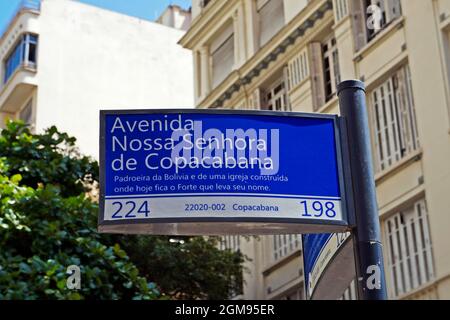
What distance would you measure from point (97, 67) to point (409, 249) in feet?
72.4

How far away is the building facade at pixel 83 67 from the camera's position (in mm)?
34562

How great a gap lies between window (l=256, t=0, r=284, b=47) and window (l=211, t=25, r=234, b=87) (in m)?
1.55

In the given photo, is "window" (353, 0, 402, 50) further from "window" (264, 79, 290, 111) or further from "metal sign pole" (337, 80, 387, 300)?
"metal sign pole" (337, 80, 387, 300)

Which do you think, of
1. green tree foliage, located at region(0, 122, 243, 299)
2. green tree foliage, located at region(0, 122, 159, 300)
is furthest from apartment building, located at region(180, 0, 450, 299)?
green tree foliage, located at region(0, 122, 159, 300)

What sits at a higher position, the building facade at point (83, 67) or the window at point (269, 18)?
the building facade at point (83, 67)

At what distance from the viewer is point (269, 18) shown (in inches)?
958

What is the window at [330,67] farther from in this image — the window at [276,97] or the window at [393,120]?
the window at [393,120]

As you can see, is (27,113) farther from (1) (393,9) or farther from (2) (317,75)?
(1) (393,9)

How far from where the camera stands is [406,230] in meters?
17.3

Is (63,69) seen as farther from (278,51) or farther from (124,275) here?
(124,275)

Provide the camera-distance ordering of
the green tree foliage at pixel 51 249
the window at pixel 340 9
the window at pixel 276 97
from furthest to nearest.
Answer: the window at pixel 276 97
the window at pixel 340 9
the green tree foliage at pixel 51 249

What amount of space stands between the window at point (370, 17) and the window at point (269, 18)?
3534 millimetres

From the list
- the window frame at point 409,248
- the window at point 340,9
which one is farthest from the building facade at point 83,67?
the window frame at point 409,248
